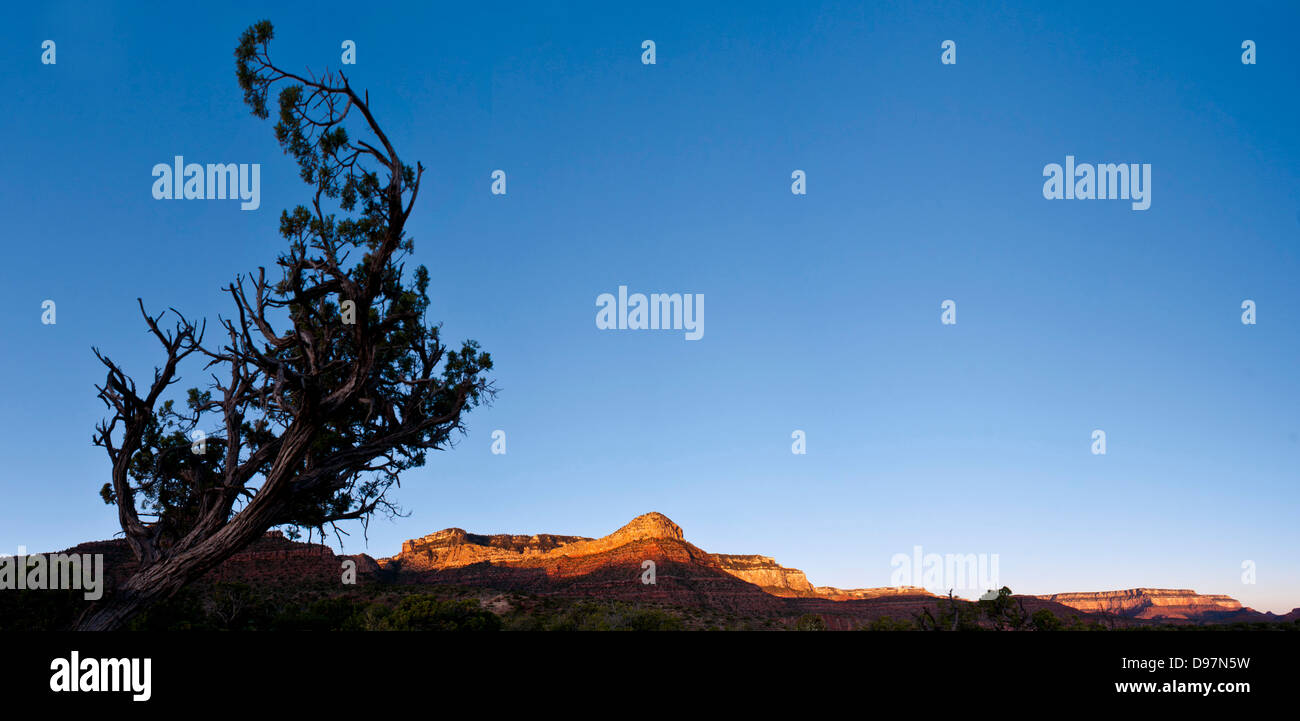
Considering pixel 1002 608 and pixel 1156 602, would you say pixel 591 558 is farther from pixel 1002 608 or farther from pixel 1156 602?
pixel 1156 602

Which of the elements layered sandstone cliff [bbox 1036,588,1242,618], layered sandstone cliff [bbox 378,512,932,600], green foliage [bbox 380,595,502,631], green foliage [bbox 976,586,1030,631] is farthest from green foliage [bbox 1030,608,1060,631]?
layered sandstone cliff [bbox 1036,588,1242,618]

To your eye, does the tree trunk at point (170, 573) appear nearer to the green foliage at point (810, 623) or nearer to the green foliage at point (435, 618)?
the green foliage at point (435, 618)

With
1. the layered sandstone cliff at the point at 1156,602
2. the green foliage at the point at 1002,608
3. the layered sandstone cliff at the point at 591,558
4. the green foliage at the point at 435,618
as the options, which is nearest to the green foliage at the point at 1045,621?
the green foliage at the point at 1002,608

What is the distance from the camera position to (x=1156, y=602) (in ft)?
537

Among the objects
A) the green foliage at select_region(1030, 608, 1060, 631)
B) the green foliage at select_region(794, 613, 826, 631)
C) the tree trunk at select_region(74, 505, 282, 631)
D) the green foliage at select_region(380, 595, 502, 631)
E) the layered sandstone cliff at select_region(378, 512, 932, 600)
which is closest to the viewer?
the tree trunk at select_region(74, 505, 282, 631)

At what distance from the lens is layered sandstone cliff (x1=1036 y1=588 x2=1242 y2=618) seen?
526 feet

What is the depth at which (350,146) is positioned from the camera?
57.8 ft

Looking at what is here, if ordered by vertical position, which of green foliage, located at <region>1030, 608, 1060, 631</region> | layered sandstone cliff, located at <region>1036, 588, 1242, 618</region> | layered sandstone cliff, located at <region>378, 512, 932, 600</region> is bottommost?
layered sandstone cliff, located at <region>1036, 588, 1242, 618</region>

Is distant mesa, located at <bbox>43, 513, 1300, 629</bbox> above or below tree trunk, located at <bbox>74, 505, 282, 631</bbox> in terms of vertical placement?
below

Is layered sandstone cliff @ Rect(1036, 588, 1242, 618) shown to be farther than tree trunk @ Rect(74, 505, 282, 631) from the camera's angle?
Yes

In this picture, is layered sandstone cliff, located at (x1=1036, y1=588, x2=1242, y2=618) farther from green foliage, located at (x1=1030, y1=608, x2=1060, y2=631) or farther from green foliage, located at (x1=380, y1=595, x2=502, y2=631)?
green foliage, located at (x1=380, y1=595, x2=502, y2=631)
